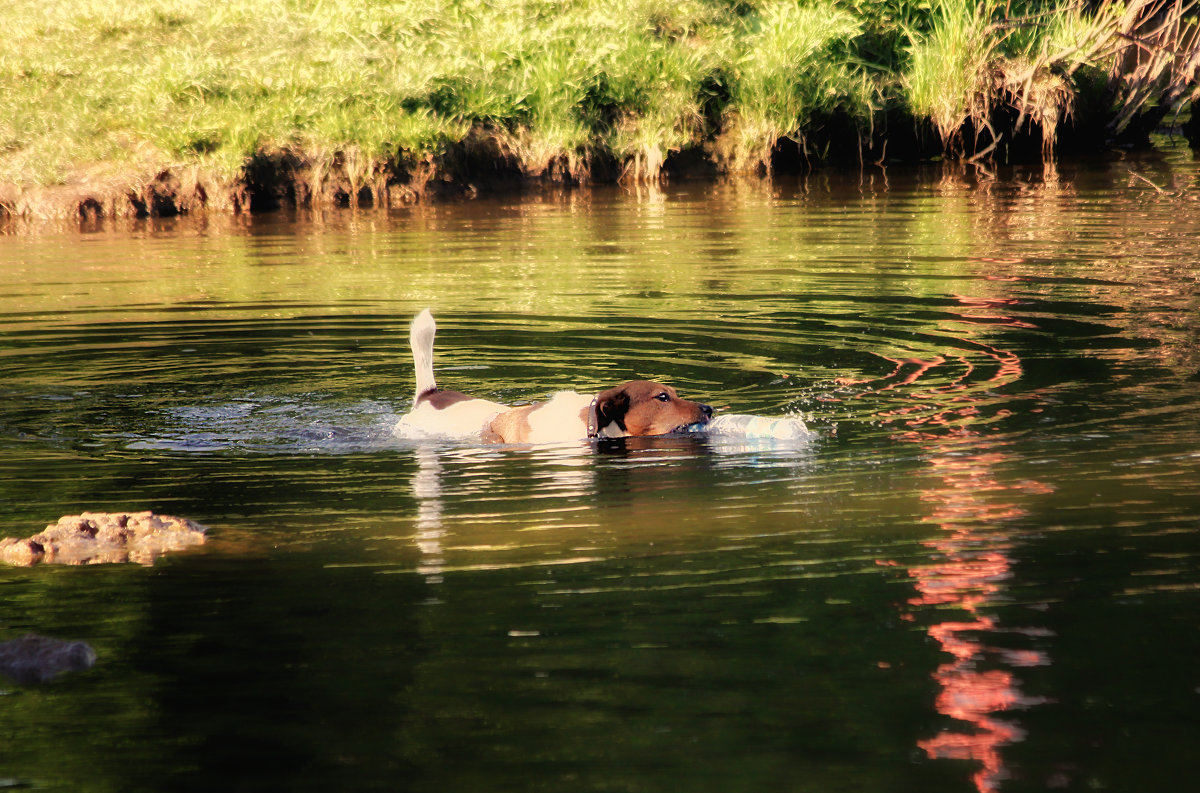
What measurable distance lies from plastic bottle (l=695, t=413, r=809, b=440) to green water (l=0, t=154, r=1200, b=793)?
0.13 metres

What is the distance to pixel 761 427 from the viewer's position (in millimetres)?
6719

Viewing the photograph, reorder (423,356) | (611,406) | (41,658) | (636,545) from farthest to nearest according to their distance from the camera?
(423,356) → (611,406) → (636,545) → (41,658)

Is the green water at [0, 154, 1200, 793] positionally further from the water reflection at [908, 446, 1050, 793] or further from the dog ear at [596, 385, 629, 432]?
the dog ear at [596, 385, 629, 432]

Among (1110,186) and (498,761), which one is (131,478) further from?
(1110,186)

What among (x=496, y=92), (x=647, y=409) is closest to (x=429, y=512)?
(x=647, y=409)

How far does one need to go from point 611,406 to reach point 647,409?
19 cm

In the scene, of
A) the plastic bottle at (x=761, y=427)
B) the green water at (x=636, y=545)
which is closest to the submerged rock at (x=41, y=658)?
the green water at (x=636, y=545)

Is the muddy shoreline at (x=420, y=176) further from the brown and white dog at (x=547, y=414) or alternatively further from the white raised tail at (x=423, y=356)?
the brown and white dog at (x=547, y=414)

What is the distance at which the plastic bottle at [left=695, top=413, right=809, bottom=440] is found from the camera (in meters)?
6.73

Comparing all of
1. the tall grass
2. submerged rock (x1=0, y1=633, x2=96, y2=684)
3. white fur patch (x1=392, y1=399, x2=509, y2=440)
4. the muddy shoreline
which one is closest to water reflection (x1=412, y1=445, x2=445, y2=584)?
white fur patch (x1=392, y1=399, x2=509, y2=440)

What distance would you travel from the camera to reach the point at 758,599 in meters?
4.43

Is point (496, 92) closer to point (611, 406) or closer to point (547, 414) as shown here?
point (547, 414)

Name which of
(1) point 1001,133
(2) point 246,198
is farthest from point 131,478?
(1) point 1001,133

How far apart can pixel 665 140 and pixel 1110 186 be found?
280 inches
